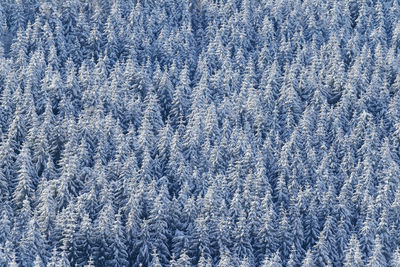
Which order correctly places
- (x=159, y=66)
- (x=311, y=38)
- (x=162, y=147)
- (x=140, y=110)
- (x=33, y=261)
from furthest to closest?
(x=311, y=38), (x=159, y=66), (x=140, y=110), (x=162, y=147), (x=33, y=261)

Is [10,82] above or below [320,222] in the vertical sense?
above

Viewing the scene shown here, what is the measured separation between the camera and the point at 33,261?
6388cm

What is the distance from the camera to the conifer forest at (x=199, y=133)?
220 feet

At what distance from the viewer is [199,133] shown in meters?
77.6

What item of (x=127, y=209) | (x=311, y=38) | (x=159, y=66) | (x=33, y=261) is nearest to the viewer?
(x=33, y=261)

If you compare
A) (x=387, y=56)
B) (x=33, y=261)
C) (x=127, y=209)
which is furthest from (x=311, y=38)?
(x=33, y=261)

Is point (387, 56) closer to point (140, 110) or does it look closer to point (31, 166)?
point (140, 110)

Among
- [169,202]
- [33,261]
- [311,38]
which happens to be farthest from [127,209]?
[311,38]

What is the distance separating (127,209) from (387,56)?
119 feet

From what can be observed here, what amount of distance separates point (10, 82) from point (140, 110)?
Result: 11.9 metres

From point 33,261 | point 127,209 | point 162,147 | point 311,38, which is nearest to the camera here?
point 33,261

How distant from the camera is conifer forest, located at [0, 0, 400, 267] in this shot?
6700 cm

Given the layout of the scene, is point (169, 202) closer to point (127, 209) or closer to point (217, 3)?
point (127, 209)

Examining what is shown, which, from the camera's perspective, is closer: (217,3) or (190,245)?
(190,245)
